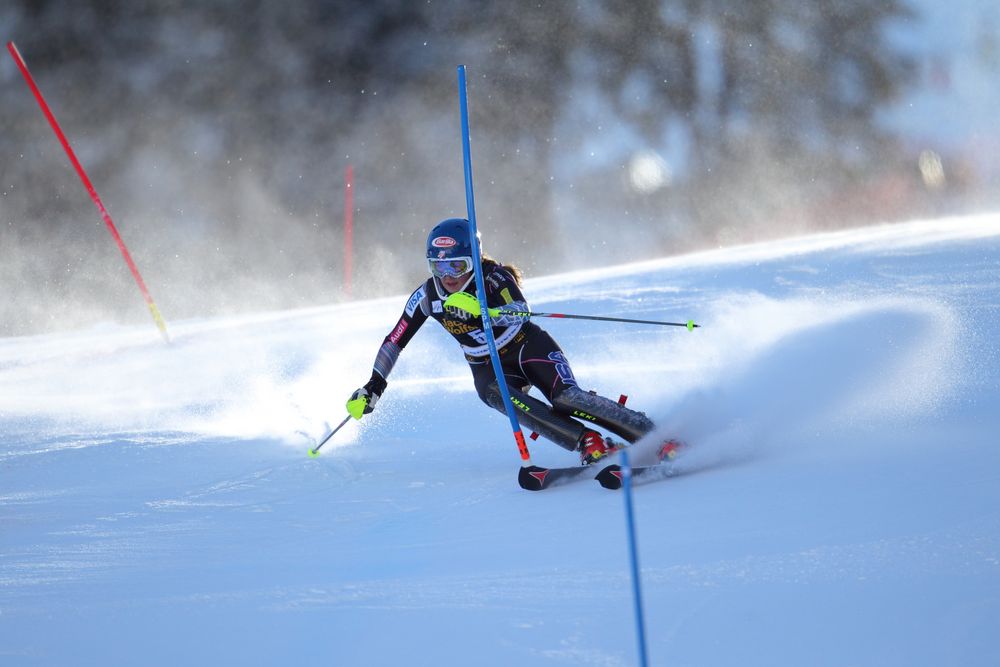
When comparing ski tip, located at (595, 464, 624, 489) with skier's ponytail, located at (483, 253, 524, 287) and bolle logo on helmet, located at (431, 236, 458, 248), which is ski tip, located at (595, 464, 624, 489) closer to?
skier's ponytail, located at (483, 253, 524, 287)

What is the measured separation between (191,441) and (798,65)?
14.3 m

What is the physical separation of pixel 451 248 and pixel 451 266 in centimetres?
9

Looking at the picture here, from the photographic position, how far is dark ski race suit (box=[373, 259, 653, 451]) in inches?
144

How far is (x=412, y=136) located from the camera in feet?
53.2

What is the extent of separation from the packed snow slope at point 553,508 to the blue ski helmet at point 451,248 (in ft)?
2.80

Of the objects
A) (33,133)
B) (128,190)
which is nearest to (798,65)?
(128,190)

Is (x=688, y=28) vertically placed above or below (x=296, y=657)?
above

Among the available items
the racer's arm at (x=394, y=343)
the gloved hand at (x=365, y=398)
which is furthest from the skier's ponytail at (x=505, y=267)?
the gloved hand at (x=365, y=398)

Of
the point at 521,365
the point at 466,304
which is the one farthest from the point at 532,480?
the point at 466,304

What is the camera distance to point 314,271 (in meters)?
15.4

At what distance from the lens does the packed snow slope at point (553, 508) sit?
1.92m

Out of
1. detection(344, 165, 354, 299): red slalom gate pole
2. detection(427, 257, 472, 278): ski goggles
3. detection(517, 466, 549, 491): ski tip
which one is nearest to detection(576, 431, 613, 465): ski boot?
detection(517, 466, 549, 491): ski tip

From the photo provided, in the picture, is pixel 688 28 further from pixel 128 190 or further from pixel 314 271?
pixel 128 190

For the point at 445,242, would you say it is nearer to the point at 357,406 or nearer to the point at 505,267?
the point at 505,267
